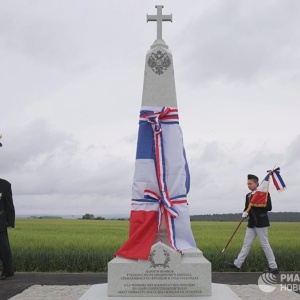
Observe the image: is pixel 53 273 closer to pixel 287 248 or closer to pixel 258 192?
pixel 258 192

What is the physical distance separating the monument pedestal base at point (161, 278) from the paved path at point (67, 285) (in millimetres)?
1529

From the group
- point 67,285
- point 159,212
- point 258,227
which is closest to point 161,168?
point 159,212

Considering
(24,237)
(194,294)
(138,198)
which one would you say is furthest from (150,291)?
(24,237)

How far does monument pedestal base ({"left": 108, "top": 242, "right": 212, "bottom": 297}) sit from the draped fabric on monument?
0.98 ft

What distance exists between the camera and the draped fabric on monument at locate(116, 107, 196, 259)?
6.46 m

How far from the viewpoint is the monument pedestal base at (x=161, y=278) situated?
19.9 feet

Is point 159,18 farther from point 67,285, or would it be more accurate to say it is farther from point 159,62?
point 67,285

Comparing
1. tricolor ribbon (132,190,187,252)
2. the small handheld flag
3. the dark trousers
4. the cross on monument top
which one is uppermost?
the cross on monument top

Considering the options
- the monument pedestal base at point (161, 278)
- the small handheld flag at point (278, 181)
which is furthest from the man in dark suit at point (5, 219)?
the small handheld flag at point (278, 181)

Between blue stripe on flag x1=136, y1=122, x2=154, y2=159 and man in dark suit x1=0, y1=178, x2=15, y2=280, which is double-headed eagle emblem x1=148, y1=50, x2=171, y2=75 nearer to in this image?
blue stripe on flag x1=136, y1=122, x2=154, y2=159

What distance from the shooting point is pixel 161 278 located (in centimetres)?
609

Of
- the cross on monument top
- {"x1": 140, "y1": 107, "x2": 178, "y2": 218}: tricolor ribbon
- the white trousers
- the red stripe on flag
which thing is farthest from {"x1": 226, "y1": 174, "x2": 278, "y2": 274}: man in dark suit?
the cross on monument top

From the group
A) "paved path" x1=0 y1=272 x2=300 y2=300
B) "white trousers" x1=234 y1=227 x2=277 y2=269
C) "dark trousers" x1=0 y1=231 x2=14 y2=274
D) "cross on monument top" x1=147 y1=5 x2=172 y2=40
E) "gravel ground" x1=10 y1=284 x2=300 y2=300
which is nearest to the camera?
"cross on monument top" x1=147 y1=5 x2=172 y2=40

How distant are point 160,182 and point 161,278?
3.95 ft
